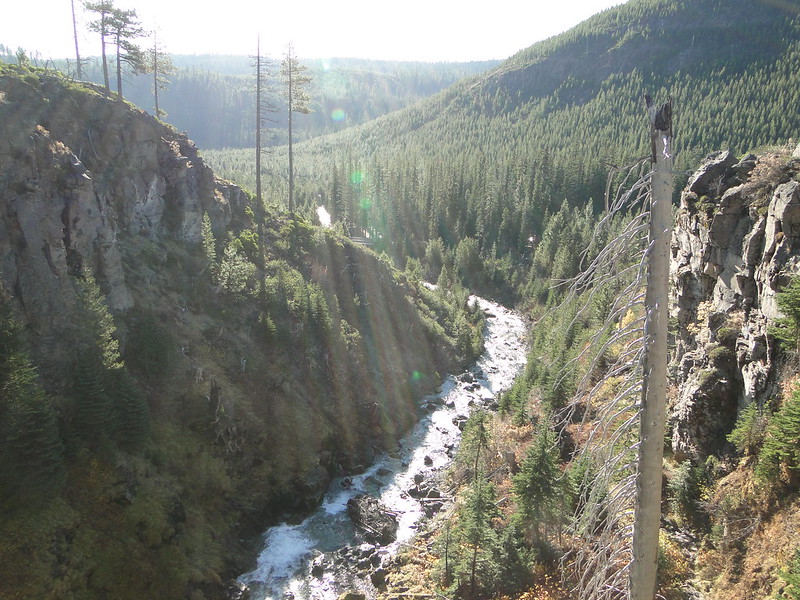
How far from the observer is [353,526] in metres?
28.1

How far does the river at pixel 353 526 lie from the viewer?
23875mm

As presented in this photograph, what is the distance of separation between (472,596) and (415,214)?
10307 centimetres

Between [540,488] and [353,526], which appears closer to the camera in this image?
[540,488]

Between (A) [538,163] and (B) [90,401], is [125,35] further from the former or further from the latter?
(A) [538,163]

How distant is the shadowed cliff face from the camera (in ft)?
50.0

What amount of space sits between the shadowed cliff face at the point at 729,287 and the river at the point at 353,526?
56.3ft

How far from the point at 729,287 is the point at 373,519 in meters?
22.4

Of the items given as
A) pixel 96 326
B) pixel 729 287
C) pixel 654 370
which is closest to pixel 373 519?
pixel 96 326

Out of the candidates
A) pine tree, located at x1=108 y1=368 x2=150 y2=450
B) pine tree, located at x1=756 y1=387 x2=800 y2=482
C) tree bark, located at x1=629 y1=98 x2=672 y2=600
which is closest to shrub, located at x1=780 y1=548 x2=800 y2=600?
pine tree, located at x1=756 y1=387 x2=800 y2=482

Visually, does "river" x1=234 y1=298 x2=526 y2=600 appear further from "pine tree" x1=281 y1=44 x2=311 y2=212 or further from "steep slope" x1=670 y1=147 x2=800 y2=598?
"pine tree" x1=281 y1=44 x2=311 y2=212

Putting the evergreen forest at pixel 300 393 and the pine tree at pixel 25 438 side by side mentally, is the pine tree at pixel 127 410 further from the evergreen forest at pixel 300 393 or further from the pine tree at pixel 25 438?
the pine tree at pixel 25 438

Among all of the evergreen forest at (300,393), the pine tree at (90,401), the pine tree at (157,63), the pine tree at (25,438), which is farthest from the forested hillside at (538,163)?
the pine tree at (25,438)

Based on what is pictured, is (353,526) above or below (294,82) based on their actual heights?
below

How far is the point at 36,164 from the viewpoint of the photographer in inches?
964
